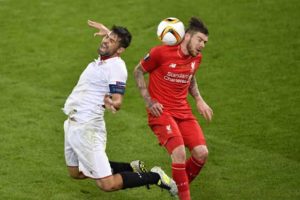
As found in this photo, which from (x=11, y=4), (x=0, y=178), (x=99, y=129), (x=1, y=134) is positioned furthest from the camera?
(x=11, y=4)

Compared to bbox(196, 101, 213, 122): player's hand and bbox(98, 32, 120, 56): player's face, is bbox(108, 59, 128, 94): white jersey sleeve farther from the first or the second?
bbox(196, 101, 213, 122): player's hand

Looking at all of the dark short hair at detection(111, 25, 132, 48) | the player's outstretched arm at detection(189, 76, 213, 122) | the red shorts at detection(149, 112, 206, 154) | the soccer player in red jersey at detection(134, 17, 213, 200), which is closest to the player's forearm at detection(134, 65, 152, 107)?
the soccer player in red jersey at detection(134, 17, 213, 200)

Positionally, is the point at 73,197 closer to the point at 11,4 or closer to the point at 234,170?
the point at 234,170

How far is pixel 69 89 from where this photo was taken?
15.7 metres

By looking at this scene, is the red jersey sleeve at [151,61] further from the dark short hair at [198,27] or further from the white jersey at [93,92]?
the white jersey at [93,92]

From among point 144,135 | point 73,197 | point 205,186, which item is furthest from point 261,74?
point 73,197

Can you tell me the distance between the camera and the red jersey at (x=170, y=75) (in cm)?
1034

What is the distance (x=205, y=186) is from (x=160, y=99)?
5.96 feet

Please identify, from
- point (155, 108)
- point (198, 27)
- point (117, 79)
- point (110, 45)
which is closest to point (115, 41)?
point (110, 45)

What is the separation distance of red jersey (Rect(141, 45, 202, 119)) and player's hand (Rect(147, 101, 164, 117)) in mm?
154

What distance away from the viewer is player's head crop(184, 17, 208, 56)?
10.3m

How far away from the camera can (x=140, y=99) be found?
15.2 meters

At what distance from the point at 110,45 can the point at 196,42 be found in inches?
47.9

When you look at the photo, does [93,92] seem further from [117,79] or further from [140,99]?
[140,99]
